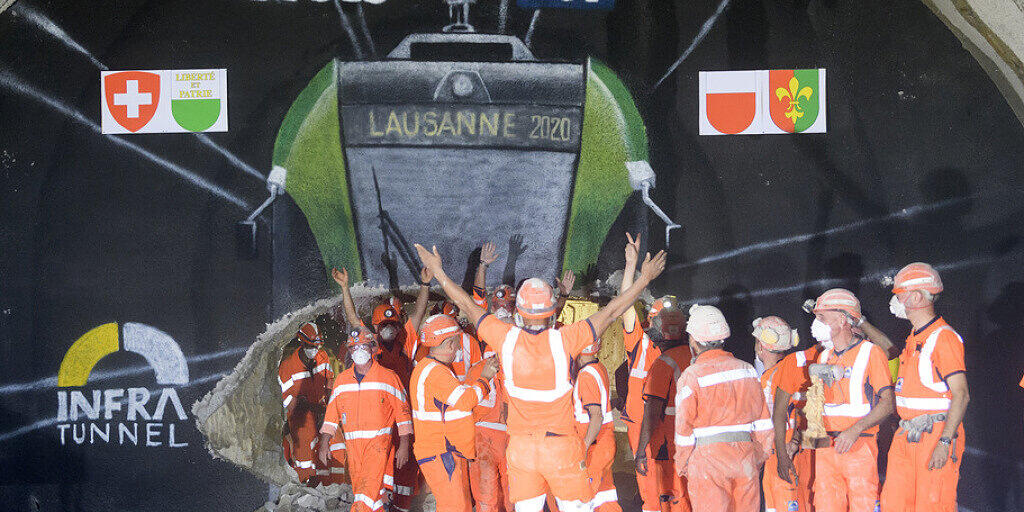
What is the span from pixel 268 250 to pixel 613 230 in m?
3.52

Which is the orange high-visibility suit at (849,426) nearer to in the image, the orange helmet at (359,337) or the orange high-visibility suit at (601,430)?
the orange high-visibility suit at (601,430)

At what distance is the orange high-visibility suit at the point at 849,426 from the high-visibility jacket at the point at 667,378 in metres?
1.21

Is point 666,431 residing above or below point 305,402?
below

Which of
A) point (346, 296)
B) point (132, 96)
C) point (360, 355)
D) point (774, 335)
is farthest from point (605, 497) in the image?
point (132, 96)

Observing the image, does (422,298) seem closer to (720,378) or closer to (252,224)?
(252,224)

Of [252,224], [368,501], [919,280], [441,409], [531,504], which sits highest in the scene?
[252,224]

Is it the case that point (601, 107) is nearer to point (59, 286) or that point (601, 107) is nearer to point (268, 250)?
point (268, 250)

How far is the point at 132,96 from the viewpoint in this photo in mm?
8430

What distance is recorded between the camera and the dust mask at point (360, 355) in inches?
293

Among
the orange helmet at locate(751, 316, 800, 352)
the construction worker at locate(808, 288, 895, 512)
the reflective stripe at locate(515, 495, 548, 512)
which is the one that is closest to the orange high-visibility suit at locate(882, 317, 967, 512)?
the construction worker at locate(808, 288, 895, 512)

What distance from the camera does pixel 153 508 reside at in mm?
8328

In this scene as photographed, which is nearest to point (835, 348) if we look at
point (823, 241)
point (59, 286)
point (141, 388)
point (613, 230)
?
point (823, 241)

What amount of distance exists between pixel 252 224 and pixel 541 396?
4.01 m

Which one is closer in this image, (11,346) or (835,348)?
(835,348)
